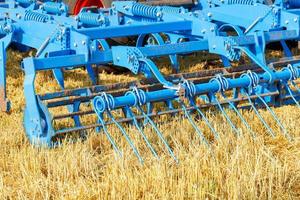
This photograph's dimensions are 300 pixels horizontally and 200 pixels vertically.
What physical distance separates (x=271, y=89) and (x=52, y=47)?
1.63 meters

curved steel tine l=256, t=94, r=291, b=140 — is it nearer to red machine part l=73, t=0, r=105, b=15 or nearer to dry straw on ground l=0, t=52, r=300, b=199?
dry straw on ground l=0, t=52, r=300, b=199

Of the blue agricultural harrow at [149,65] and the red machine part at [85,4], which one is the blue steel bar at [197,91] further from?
the red machine part at [85,4]

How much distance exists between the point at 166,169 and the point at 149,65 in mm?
1079

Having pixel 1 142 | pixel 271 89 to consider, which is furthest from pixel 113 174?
pixel 271 89

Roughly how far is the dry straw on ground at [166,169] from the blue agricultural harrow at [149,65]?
10cm

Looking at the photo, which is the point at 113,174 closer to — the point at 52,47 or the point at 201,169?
the point at 201,169

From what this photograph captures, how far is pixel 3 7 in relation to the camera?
6211 millimetres

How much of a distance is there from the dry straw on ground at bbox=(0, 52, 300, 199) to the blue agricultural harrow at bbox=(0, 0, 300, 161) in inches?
3.8

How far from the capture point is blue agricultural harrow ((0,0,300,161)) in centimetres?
396

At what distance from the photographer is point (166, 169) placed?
3207mm

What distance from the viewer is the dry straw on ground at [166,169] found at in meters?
3.01

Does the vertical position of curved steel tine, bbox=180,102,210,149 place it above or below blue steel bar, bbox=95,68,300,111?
below

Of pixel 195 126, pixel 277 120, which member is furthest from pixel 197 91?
pixel 277 120

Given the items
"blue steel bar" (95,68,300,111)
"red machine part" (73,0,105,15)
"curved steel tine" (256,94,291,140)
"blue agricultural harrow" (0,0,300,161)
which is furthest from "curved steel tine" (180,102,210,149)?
"red machine part" (73,0,105,15)
